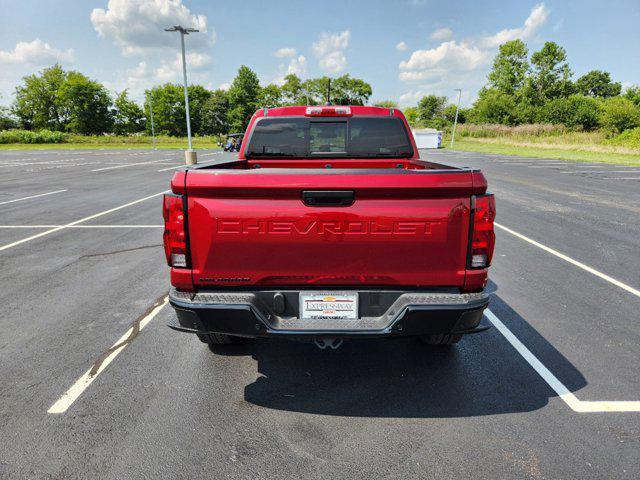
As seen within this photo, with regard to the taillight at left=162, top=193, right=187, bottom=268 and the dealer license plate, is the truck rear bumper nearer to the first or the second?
the dealer license plate

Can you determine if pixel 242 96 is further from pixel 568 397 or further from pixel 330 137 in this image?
pixel 568 397

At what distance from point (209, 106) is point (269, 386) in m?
99.8

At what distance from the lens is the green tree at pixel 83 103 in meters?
79.4

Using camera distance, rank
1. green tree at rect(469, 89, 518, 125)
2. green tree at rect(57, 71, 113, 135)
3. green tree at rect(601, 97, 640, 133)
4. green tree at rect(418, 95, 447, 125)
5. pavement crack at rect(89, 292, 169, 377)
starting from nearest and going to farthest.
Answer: pavement crack at rect(89, 292, 169, 377), green tree at rect(601, 97, 640, 133), green tree at rect(469, 89, 518, 125), green tree at rect(57, 71, 113, 135), green tree at rect(418, 95, 447, 125)

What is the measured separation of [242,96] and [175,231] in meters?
86.5

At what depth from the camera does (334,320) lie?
2.49m

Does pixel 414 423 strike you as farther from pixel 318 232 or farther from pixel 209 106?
pixel 209 106

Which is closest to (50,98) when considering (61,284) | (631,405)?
(61,284)

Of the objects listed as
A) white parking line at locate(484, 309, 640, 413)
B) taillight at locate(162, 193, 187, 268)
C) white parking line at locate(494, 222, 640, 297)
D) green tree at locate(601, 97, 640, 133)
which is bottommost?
white parking line at locate(484, 309, 640, 413)

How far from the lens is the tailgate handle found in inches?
91.2

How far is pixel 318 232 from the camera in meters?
2.35

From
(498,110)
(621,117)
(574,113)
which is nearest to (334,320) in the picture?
(621,117)

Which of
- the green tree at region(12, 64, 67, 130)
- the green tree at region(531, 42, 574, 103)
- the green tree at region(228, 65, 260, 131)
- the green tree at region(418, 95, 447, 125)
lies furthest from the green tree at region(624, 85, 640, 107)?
the green tree at region(12, 64, 67, 130)

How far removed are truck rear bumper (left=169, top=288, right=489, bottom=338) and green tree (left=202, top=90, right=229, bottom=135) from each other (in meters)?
95.6
